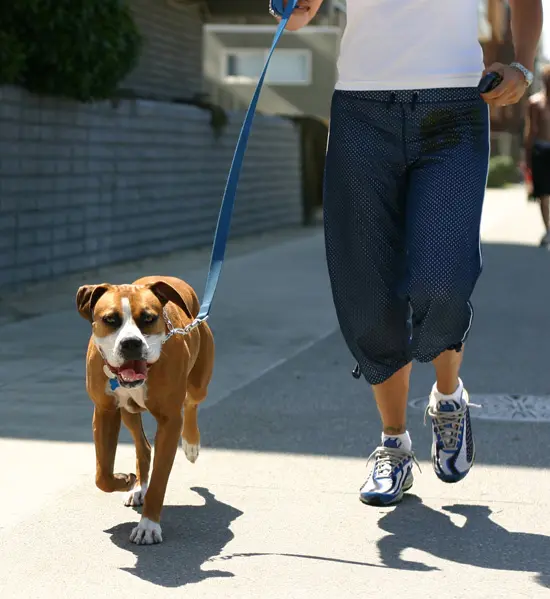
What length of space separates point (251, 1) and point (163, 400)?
49.9 feet

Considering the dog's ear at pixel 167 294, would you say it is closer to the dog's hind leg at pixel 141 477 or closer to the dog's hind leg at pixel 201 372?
the dog's hind leg at pixel 201 372

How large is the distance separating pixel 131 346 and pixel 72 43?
714cm

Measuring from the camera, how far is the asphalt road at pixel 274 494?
13.4ft

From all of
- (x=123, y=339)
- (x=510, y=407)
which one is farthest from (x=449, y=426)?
(x=510, y=407)

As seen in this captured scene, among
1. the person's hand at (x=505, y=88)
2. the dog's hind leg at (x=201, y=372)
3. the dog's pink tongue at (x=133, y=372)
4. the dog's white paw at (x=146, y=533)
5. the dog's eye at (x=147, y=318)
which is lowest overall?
the dog's white paw at (x=146, y=533)

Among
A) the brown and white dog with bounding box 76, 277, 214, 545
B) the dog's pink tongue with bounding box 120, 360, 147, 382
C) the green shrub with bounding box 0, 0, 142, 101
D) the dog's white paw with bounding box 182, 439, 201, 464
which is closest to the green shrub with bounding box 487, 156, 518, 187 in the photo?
the green shrub with bounding box 0, 0, 142, 101

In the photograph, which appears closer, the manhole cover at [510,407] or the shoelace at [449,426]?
the shoelace at [449,426]

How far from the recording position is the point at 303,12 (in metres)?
4.80

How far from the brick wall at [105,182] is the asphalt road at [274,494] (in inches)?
72.2

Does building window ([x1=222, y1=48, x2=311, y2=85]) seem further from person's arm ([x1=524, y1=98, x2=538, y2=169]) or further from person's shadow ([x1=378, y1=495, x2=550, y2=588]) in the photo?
Answer: person's shadow ([x1=378, y1=495, x2=550, y2=588])

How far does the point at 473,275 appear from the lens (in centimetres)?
470

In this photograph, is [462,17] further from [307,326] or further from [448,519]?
[307,326]

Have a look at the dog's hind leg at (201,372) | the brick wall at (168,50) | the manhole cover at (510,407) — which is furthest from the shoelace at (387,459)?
the brick wall at (168,50)

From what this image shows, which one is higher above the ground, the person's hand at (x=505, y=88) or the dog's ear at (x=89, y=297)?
the person's hand at (x=505, y=88)
